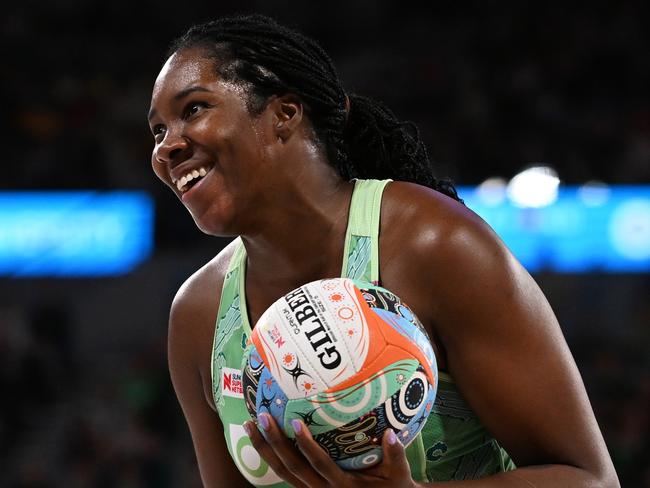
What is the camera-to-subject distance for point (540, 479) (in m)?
1.80

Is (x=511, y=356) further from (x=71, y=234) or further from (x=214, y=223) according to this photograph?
(x=71, y=234)

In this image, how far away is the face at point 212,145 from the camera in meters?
1.95

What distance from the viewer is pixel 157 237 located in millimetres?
7328

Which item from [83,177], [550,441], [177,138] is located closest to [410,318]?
[550,441]

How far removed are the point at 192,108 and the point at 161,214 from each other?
5.42 meters

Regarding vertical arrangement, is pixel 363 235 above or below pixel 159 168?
below

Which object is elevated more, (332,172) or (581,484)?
(332,172)

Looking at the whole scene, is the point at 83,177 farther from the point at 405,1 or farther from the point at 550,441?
the point at 550,441

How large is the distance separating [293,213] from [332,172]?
0.45 ft

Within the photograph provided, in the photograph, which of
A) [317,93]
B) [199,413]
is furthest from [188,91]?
[199,413]

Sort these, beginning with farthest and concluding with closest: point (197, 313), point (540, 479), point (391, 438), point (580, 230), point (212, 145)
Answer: point (580, 230) → point (197, 313) → point (212, 145) → point (540, 479) → point (391, 438)

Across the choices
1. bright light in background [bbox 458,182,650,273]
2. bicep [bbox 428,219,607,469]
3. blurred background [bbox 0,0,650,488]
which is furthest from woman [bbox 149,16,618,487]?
bright light in background [bbox 458,182,650,273]

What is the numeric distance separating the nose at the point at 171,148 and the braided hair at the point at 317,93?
5.9 inches

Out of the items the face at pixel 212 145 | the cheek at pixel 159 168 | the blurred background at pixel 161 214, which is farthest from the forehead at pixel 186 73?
the blurred background at pixel 161 214
